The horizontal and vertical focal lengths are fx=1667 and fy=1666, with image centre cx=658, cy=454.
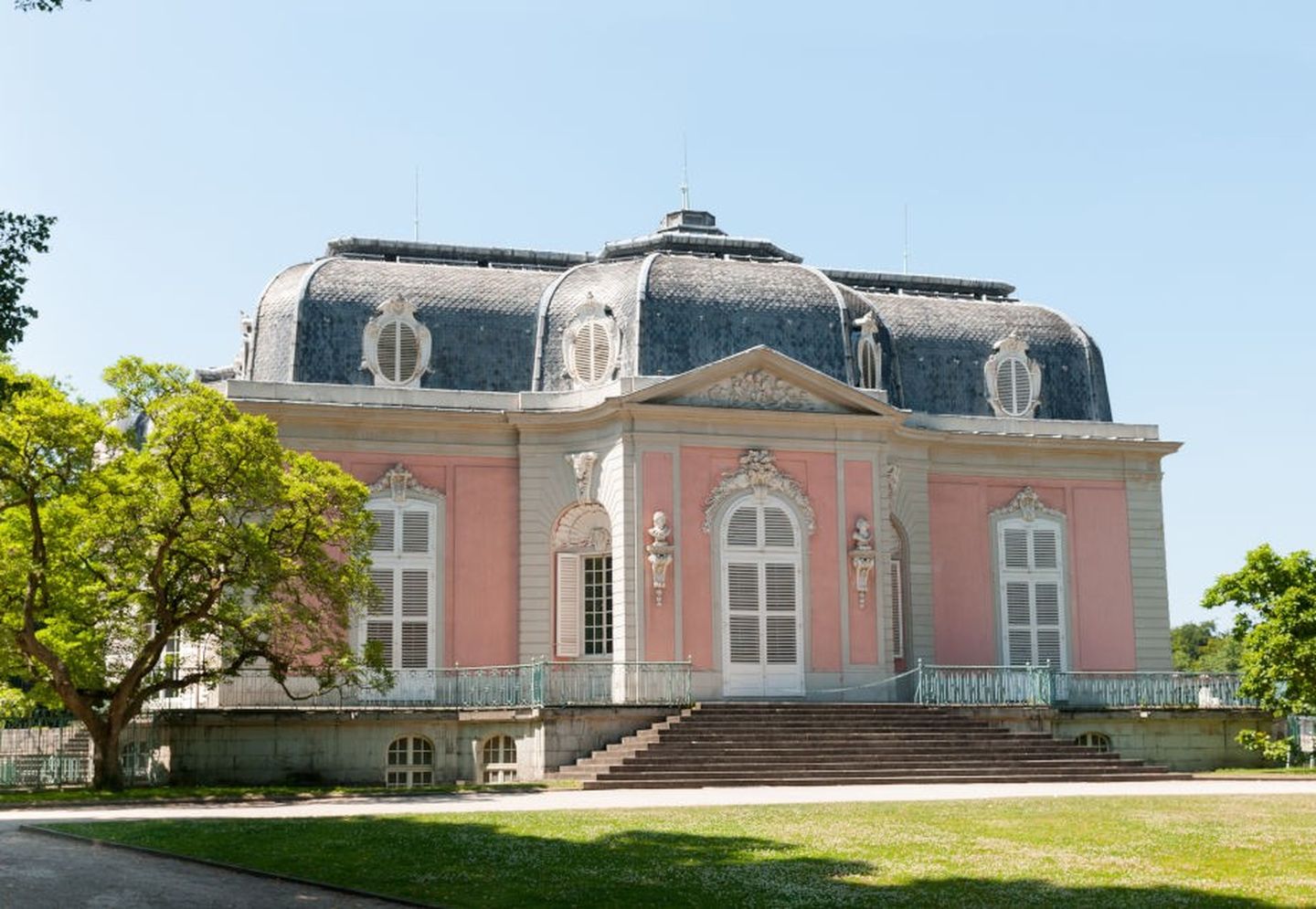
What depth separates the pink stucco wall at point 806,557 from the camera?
→ 1188 inches

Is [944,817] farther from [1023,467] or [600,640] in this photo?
[1023,467]

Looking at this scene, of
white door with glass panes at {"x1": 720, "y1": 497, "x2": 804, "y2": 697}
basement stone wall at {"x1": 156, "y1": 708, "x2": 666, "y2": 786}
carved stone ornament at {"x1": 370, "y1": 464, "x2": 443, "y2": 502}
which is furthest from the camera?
carved stone ornament at {"x1": 370, "y1": 464, "x2": 443, "y2": 502}

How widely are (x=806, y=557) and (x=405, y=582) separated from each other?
7494mm

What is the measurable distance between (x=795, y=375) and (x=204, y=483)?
1130 centimetres

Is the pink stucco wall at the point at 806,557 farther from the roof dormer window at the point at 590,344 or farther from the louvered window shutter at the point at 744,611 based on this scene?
the roof dormer window at the point at 590,344

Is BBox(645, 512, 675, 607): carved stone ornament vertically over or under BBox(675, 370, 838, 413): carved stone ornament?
under

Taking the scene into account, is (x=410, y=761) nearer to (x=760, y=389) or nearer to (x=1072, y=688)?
(x=760, y=389)

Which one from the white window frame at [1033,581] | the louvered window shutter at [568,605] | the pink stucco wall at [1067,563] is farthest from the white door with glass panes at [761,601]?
the white window frame at [1033,581]

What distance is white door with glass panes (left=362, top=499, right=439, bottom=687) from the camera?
30.9 m

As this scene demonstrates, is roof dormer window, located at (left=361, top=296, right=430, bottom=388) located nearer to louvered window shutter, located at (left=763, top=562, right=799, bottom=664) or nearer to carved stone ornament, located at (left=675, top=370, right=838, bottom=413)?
carved stone ornament, located at (left=675, top=370, right=838, bottom=413)

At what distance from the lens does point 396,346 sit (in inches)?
1280

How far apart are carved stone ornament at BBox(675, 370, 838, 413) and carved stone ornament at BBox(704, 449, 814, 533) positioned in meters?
0.91

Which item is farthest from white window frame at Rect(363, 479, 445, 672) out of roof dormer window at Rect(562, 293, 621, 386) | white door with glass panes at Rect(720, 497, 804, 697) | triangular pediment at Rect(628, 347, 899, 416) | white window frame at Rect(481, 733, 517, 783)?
white door with glass panes at Rect(720, 497, 804, 697)

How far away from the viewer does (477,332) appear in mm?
33062
